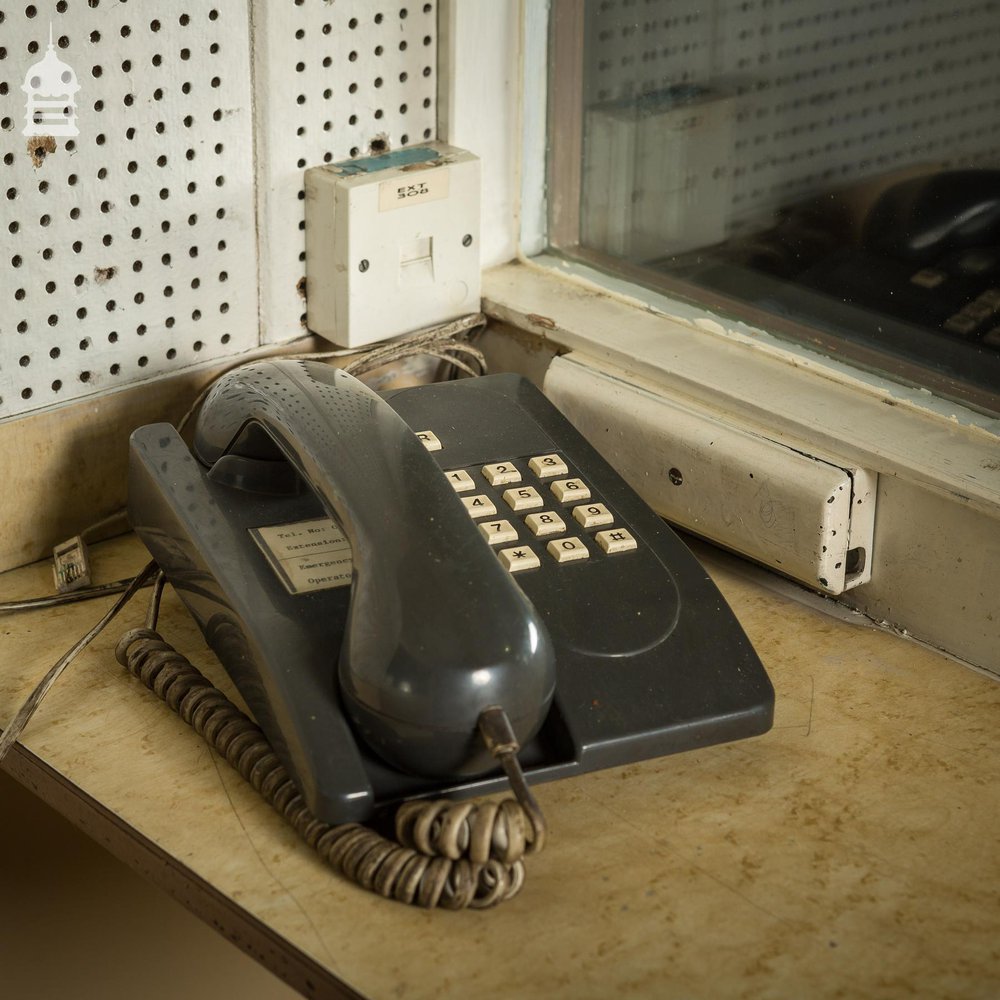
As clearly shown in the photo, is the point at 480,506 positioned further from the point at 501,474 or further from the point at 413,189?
the point at 413,189

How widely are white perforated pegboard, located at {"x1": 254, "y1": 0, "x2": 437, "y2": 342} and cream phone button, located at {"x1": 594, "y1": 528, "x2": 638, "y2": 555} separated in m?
0.36

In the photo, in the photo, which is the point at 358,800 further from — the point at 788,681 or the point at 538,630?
the point at 788,681

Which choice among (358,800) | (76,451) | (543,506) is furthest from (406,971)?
(76,451)

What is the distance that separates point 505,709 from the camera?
69cm

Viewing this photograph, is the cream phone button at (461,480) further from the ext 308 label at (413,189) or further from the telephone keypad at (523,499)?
the ext 308 label at (413,189)

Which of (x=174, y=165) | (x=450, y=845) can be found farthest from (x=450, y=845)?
(x=174, y=165)

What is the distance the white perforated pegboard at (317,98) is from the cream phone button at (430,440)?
0.21 metres

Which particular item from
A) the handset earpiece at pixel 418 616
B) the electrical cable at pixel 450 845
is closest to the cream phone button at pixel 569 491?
the handset earpiece at pixel 418 616

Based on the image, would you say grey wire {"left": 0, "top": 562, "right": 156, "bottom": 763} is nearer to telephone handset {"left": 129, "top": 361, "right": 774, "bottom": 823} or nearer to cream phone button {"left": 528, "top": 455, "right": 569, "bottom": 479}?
telephone handset {"left": 129, "top": 361, "right": 774, "bottom": 823}

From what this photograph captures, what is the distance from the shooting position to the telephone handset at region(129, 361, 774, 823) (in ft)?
2.28

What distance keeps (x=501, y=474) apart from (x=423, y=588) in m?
0.21

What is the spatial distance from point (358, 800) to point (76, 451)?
42 centimetres

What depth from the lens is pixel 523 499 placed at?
883 mm

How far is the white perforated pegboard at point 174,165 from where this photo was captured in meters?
0.91
